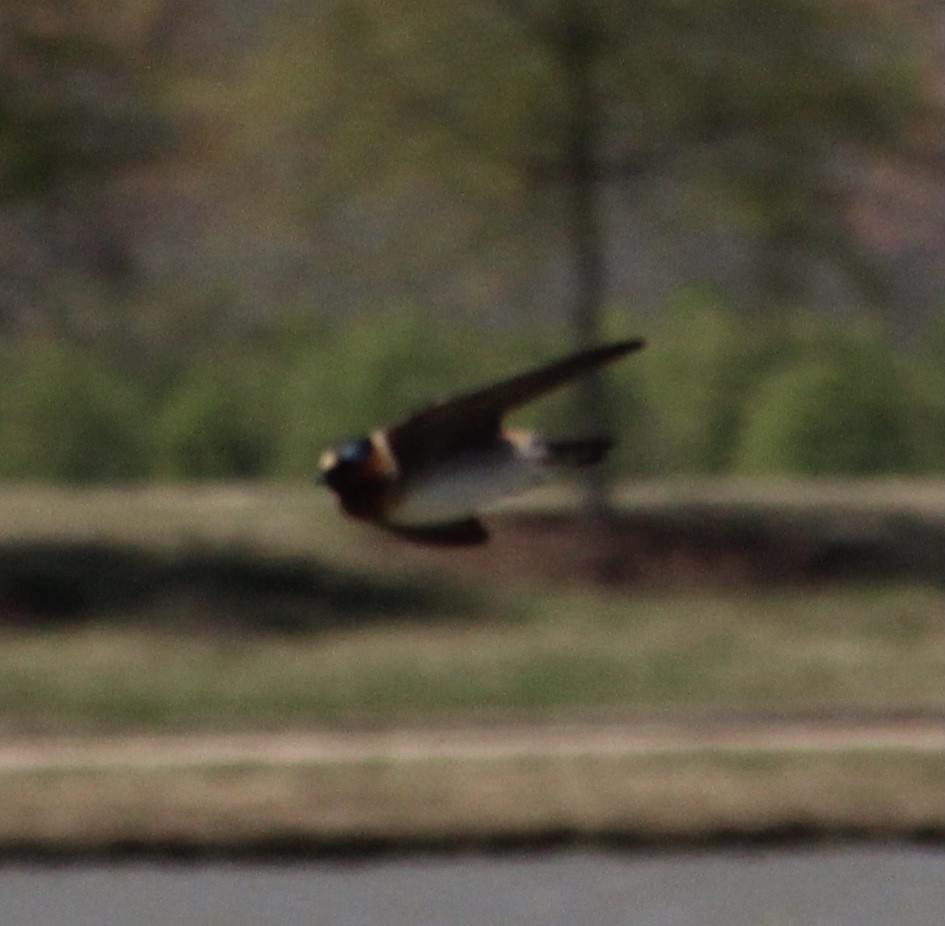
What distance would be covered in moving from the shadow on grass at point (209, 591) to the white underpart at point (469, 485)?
29868 mm

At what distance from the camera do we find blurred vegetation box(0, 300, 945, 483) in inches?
1390

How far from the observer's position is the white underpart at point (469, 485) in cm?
232

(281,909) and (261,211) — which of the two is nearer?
(281,909)

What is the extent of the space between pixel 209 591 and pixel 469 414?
30547 mm

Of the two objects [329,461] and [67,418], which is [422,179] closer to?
[67,418]

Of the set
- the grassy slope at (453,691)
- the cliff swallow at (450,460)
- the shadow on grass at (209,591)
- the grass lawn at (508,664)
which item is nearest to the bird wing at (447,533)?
the cliff swallow at (450,460)

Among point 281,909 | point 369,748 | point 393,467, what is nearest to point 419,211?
point 369,748

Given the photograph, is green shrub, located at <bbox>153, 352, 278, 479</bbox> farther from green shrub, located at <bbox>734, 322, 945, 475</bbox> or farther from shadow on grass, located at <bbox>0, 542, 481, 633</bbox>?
green shrub, located at <bbox>734, 322, 945, 475</bbox>

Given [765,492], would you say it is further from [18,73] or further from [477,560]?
[18,73]

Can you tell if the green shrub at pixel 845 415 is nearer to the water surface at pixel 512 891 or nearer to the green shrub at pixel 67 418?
the green shrub at pixel 67 418

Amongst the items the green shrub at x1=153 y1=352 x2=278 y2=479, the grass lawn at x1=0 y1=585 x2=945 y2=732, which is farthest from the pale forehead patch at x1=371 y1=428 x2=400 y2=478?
the green shrub at x1=153 y1=352 x2=278 y2=479

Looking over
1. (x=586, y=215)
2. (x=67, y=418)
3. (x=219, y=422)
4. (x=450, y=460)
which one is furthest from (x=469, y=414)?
(x=67, y=418)

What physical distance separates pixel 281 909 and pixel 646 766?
3966 millimetres

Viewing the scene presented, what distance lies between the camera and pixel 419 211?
1362 inches
